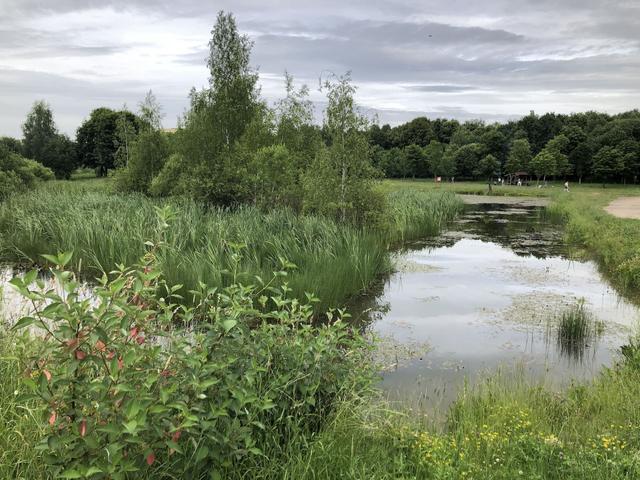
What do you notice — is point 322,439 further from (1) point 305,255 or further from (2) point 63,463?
(1) point 305,255

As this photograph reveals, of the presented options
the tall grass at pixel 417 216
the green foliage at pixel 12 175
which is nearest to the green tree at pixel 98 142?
the green foliage at pixel 12 175

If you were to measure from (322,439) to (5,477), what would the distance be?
1.89 meters

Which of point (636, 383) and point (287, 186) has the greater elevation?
point (287, 186)

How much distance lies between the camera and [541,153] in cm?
5928

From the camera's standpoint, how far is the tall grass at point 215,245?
8484mm

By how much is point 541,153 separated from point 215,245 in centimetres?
5796

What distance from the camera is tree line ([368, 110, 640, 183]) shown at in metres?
56.4

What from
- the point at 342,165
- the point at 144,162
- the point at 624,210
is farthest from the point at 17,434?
the point at 624,210

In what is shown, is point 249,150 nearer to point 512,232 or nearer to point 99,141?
point 512,232

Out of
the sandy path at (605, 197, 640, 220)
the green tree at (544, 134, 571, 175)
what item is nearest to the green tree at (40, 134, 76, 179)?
the sandy path at (605, 197, 640, 220)

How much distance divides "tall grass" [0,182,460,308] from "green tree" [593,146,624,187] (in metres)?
51.1

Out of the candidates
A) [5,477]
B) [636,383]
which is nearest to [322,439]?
[5,477]

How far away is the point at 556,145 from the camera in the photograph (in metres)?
61.3

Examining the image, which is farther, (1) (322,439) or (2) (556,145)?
(2) (556,145)
